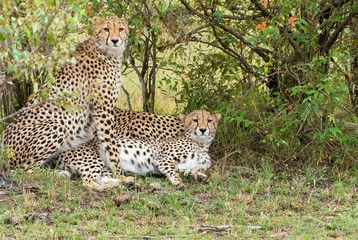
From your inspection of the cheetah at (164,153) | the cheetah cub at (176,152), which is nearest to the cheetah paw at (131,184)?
the cheetah at (164,153)

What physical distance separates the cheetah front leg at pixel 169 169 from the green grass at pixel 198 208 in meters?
0.07

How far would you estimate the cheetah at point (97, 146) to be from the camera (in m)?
5.23

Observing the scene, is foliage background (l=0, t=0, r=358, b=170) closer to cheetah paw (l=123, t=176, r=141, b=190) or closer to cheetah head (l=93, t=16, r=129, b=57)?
cheetah head (l=93, t=16, r=129, b=57)

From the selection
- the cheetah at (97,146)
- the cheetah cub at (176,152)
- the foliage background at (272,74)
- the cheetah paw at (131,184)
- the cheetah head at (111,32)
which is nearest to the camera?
the cheetah paw at (131,184)

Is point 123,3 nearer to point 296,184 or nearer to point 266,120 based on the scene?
point 266,120

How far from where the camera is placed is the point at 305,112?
5207 mm

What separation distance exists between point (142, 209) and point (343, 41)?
3.20m

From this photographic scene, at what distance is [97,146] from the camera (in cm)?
562

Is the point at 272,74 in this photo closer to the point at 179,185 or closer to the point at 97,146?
the point at 179,185

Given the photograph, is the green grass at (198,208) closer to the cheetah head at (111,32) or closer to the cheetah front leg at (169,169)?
the cheetah front leg at (169,169)

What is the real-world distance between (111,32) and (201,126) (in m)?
1.19

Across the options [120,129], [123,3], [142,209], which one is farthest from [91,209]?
[123,3]

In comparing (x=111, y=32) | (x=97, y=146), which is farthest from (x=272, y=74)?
(x=97, y=146)

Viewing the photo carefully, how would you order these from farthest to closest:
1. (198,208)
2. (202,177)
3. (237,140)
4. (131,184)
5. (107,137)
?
(237,140) < (107,137) < (202,177) < (131,184) < (198,208)
